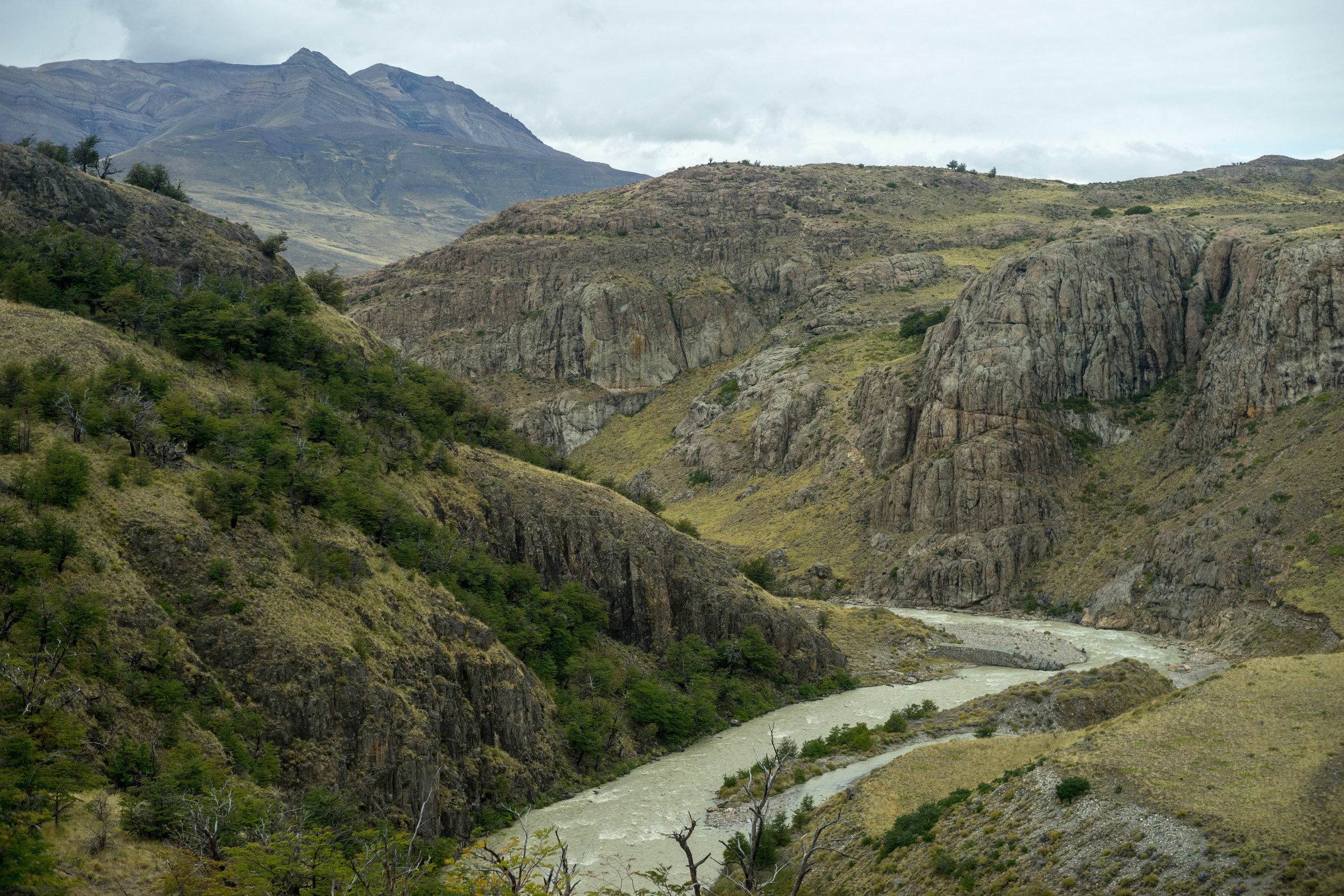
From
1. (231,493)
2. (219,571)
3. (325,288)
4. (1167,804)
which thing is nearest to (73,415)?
(231,493)

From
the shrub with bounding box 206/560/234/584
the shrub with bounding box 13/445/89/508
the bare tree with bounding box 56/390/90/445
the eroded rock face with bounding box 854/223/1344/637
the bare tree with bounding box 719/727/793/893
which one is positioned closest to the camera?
the bare tree with bounding box 719/727/793/893

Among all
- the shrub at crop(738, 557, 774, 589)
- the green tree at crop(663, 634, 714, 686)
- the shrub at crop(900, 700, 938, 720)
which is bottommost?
the shrub at crop(900, 700, 938, 720)

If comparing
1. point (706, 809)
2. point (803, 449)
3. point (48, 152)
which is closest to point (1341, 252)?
point (803, 449)

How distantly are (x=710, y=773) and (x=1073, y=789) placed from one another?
69.3 feet

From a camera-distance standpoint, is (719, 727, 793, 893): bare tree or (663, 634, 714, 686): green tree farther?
(663, 634, 714, 686): green tree

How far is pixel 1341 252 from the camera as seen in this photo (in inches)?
3310

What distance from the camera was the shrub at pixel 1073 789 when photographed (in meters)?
27.7

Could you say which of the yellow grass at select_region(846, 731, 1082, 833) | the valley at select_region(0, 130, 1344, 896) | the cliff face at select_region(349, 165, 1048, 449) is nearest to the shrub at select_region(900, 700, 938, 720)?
the valley at select_region(0, 130, 1344, 896)

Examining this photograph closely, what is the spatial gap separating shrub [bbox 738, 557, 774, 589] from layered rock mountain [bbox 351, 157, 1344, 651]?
37.3ft

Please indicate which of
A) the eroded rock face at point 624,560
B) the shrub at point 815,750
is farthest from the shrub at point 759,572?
the shrub at point 815,750

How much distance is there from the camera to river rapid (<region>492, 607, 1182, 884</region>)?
117 ft

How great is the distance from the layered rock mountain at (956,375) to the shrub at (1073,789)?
4204cm

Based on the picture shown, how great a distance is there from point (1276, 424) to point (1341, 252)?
731 inches

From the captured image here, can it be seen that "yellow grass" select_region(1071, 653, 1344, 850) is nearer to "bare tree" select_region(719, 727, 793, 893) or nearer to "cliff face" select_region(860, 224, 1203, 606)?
"bare tree" select_region(719, 727, 793, 893)
